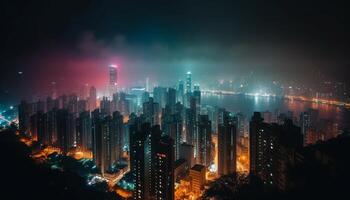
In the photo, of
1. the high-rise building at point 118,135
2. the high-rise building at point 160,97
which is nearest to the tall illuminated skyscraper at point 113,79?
the high-rise building at point 160,97

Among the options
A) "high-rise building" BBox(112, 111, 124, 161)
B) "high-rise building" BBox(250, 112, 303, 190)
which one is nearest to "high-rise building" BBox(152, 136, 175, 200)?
"high-rise building" BBox(250, 112, 303, 190)

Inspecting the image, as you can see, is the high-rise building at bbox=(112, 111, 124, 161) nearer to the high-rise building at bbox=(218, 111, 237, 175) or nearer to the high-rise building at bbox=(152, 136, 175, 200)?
the high-rise building at bbox=(152, 136, 175, 200)

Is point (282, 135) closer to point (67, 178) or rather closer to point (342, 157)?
point (342, 157)

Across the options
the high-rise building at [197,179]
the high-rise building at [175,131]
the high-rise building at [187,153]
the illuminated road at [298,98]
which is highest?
the illuminated road at [298,98]

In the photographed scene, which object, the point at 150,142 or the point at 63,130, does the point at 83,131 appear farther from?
the point at 150,142

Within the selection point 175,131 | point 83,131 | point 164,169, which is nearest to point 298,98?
point 175,131

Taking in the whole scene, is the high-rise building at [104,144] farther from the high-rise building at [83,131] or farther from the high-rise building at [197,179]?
the high-rise building at [197,179]

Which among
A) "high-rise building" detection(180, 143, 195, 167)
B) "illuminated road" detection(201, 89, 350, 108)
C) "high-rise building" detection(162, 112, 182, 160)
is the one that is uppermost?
"illuminated road" detection(201, 89, 350, 108)

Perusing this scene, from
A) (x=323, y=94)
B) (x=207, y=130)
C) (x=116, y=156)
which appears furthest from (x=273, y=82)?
(x=116, y=156)
